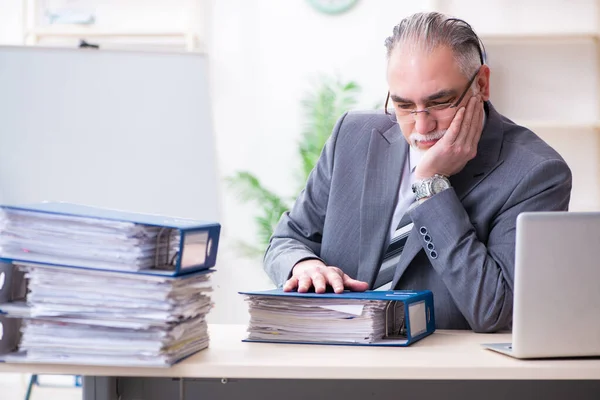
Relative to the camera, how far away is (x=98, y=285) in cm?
113

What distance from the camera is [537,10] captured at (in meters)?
4.16

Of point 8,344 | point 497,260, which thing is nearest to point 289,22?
point 497,260

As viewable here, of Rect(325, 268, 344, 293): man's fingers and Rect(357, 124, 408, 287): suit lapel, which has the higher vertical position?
Rect(357, 124, 408, 287): suit lapel

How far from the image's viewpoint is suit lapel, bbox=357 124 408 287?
1821 mm

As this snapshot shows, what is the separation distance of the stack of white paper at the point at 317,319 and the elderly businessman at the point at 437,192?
0.10 meters

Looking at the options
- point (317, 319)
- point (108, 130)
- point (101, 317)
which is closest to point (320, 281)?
point (317, 319)

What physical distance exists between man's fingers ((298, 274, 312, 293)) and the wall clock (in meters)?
3.23

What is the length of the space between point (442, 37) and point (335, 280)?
0.60 metres

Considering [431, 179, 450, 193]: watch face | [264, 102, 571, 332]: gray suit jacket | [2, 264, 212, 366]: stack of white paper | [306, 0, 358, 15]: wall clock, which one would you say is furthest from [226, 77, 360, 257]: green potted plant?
[2, 264, 212, 366]: stack of white paper

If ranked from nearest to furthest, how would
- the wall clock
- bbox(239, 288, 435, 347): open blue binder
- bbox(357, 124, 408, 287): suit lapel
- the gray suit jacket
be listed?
bbox(239, 288, 435, 347): open blue binder
the gray suit jacket
bbox(357, 124, 408, 287): suit lapel
the wall clock

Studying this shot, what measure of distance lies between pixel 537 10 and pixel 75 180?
8.43ft

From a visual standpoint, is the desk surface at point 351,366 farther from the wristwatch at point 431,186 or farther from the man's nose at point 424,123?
the man's nose at point 424,123

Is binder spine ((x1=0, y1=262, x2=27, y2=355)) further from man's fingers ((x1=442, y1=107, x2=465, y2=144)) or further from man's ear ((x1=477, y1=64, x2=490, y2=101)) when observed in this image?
man's ear ((x1=477, y1=64, x2=490, y2=101))

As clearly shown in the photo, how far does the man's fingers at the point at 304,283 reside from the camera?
1425 mm
